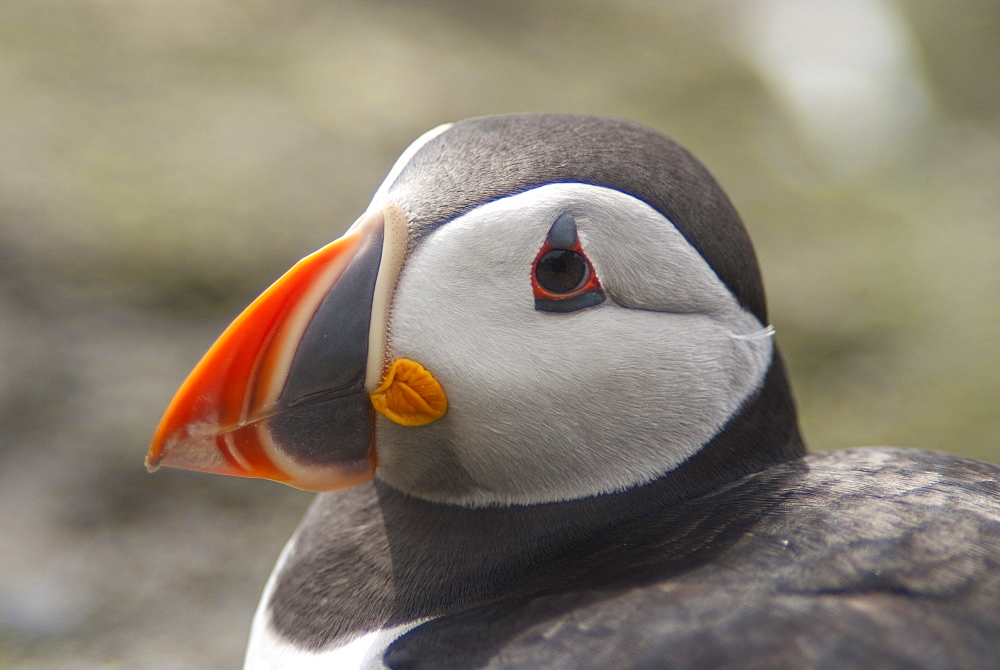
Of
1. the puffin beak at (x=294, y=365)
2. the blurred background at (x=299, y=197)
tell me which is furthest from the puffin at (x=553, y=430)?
the blurred background at (x=299, y=197)

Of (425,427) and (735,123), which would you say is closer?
(425,427)

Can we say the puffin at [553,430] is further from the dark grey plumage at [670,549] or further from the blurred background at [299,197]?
the blurred background at [299,197]

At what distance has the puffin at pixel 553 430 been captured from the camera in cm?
179

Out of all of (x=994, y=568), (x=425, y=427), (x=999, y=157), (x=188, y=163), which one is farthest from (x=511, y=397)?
(x=999, y=157)

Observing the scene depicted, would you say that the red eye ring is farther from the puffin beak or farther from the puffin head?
the puffin beak

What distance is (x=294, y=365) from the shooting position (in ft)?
6.32

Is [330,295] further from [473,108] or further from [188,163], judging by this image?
[473,108]

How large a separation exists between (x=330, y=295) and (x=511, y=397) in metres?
0.42

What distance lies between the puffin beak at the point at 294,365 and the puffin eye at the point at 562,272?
290mm

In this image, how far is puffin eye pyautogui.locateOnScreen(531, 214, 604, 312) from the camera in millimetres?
1918

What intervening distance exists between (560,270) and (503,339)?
18cm

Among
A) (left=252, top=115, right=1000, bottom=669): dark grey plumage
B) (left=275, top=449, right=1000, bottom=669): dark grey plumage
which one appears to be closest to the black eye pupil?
(left=252, top=115, right=1000, bottom=669): dark grey plumage

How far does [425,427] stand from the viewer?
2.04 metres

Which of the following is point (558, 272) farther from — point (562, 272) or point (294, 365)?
point (294, 365)
